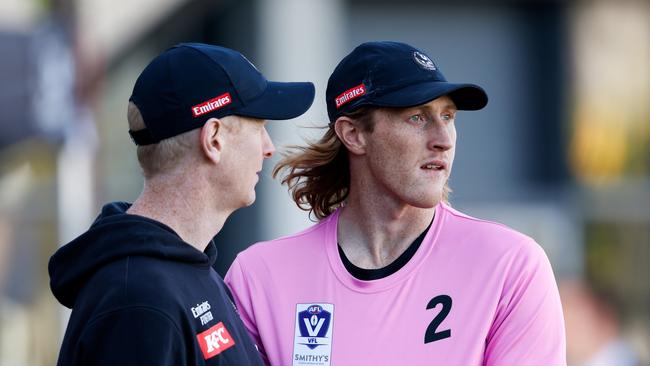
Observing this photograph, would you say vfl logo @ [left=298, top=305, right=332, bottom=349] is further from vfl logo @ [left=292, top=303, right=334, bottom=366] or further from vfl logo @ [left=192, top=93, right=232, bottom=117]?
vfl logo @ [left=192, top=93, right=232, bottom=117]

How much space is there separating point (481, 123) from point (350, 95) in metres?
9.38

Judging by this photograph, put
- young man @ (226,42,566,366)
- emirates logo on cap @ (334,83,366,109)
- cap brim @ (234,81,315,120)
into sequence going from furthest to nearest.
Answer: emirates logo on cap @ (334,83,366,109), young man @ (226,42,566,366), cap brim @ (234,81,315,120)

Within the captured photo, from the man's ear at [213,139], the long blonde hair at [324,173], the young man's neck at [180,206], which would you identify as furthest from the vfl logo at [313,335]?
the man's ear at [213,139]

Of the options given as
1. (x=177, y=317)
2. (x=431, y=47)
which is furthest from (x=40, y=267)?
(x=177, y=317)

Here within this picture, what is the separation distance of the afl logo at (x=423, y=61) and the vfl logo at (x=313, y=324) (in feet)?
2.62

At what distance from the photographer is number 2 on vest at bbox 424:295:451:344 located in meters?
3.45

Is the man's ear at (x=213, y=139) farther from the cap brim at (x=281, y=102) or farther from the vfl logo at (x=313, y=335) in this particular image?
the vfl logo at (x=313, y=335)

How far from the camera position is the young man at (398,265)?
343cm

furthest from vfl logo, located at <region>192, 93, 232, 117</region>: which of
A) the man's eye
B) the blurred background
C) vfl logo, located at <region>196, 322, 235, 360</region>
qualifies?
the blurred background

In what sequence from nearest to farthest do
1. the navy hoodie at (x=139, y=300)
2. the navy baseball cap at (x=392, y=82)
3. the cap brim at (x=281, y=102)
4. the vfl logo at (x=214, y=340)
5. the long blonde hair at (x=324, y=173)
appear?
1. the navy hoodie at (x=139, y=300)
2. the vfl logo at (x=214, y=340)
3. the cap brim at (x=281, y=102)
4. the navy baseball cap at (x=392, y=82)
5. the long blonde hair at (x=324, y=173)

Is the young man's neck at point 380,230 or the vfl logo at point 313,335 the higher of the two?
the young man's neck at point 380,230

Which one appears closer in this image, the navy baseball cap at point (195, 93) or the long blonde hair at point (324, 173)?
the navy baseball cap at point (195, 93)

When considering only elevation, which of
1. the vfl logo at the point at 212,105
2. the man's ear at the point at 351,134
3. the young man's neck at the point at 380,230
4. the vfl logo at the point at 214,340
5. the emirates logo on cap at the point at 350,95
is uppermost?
the vfl logo at the point at 212,105

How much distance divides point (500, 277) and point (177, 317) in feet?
3.45
